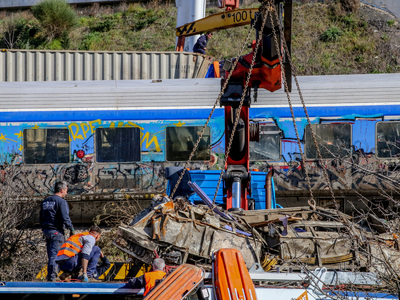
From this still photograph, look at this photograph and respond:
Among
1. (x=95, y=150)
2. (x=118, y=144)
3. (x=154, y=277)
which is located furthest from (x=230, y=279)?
(x=95, y=150)

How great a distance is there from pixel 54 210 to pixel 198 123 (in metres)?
5.21

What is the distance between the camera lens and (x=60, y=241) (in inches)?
324

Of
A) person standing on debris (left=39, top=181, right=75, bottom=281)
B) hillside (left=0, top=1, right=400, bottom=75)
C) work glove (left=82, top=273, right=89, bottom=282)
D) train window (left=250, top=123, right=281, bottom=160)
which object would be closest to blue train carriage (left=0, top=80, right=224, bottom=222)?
train window (left=250, top=123, right=281, bottom=160)

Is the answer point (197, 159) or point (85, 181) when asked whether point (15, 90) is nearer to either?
point (85, 181)

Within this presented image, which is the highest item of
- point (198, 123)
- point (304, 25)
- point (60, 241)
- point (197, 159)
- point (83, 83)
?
point (304, 25)

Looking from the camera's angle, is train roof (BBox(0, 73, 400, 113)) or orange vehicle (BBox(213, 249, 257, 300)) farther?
train roof (BBox(0, 73, 400, 113))

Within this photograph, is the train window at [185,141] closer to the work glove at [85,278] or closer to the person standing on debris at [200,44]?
the person standing on debris at [200,44]

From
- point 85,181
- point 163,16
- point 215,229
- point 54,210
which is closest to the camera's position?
point 215,229

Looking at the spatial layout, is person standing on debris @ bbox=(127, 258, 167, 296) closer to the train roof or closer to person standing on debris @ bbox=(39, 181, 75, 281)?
person standing on debris @ bbox=(39, 181, 75, 281)

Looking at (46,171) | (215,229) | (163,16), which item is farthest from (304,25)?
(215,229)

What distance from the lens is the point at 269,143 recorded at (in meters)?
12.6

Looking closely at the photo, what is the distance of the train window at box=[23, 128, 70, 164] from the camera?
12773 millimetres

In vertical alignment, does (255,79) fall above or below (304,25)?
below

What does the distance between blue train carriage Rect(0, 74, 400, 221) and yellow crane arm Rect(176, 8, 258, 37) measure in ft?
5.77
